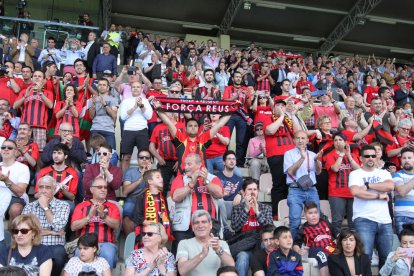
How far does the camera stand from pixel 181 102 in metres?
6.41

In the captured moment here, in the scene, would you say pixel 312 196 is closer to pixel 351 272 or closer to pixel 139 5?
pixel 351 272

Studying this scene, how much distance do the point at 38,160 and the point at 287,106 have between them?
3484mm

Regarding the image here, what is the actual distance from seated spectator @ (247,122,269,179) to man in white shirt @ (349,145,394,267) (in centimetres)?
209

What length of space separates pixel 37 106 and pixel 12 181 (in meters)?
1.98

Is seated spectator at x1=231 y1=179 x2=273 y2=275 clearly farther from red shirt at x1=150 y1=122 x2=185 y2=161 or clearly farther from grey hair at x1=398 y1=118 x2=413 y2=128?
grey hair at x1=398 y1=118 x2=413 y2=128

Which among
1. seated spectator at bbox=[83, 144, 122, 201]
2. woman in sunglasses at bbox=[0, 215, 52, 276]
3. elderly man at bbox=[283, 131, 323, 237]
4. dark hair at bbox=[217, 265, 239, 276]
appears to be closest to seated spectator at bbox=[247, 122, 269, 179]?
elderly man at bbox=[283, 131, 323, 237]

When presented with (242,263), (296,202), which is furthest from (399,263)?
(242,263)

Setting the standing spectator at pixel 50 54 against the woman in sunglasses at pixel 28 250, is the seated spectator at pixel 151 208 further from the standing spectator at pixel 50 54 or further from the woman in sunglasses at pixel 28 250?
the standing spectator at pixel 50 54

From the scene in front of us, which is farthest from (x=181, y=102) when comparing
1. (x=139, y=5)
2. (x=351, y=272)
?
(x=139, y=5)

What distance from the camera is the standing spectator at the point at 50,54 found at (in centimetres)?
1011

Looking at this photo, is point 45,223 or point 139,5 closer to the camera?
point 45,223

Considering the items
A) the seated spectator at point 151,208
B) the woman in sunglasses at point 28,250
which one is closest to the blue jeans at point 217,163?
the seated spectator at point 151,208

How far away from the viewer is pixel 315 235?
5.35 meters

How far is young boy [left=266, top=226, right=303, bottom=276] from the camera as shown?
4711mm
